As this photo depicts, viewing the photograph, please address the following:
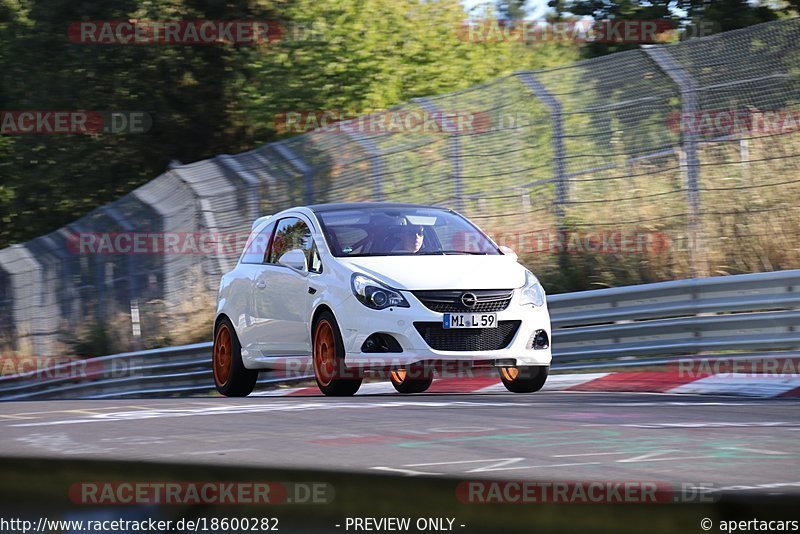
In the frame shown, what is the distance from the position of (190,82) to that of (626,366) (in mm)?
17013

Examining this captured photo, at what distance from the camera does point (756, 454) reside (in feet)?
18.0

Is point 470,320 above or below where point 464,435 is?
above

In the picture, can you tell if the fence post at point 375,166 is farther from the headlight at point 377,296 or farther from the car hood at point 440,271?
the headlight at point 377,296

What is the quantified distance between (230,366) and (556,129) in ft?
15.0

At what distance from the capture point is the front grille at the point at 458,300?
9773 mm

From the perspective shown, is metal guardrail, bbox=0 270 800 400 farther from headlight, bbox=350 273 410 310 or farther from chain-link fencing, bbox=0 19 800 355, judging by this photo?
headlight, bbox=350 273 410 310

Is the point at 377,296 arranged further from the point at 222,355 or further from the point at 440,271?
the point at 222,355

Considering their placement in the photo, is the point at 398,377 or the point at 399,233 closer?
the point at 399,233

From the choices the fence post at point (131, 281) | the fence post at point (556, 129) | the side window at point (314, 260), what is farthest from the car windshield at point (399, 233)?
the fence post at point (131, 281)

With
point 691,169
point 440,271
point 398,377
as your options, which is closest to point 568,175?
point 691,169

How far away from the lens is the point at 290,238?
1143cm

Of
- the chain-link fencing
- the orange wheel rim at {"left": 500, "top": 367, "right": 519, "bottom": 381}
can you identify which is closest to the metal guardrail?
the chain-link fencing

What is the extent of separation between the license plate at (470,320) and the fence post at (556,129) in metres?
4.70

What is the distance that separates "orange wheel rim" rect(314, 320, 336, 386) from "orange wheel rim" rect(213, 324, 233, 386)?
5.64 feet
